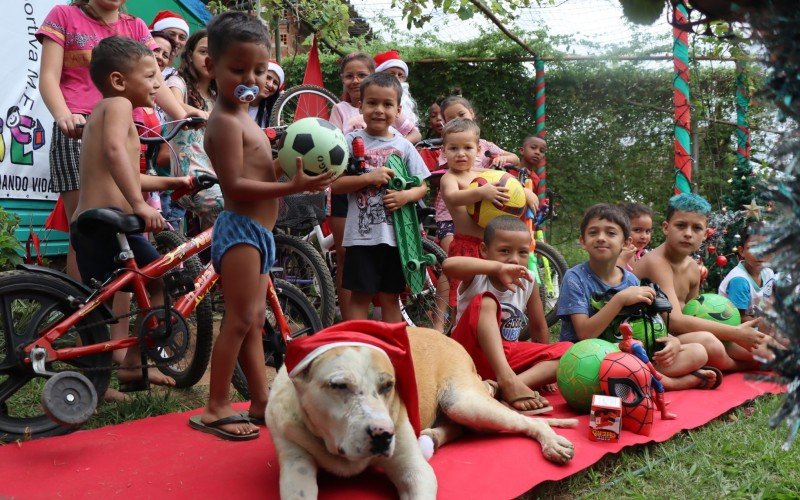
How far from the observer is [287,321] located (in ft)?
13.1

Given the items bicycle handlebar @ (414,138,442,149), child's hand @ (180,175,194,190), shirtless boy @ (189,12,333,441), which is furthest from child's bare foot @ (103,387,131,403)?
bicycle handlebar @ (414,138,442,149)

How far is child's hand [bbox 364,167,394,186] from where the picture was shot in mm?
4160

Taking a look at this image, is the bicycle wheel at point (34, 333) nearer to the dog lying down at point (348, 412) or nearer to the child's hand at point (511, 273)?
the dog lying down at point (348, 412)

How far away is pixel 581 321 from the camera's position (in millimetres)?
4117

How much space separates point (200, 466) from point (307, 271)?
230 cm

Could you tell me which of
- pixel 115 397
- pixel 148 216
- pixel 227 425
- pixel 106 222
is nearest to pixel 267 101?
pixel 148 216

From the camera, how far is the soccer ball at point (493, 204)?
14.6 ft

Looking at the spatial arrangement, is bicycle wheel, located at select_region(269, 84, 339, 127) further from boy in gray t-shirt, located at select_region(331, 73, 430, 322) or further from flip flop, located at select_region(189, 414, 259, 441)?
flip flop, located at select_region(189, 414, 259, 441)

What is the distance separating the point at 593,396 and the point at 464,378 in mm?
629

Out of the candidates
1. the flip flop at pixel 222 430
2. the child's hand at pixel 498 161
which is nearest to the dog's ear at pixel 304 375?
the flip flop at pixel 222 430

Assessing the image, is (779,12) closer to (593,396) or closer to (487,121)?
(593,396)

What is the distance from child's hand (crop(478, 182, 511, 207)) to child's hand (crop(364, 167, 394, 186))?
2.01ft

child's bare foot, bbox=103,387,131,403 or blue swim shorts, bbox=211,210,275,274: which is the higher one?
blue swim shorts, bbox=211,210,275,274

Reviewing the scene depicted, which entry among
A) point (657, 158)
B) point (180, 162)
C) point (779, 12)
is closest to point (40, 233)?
point (180, 162)
